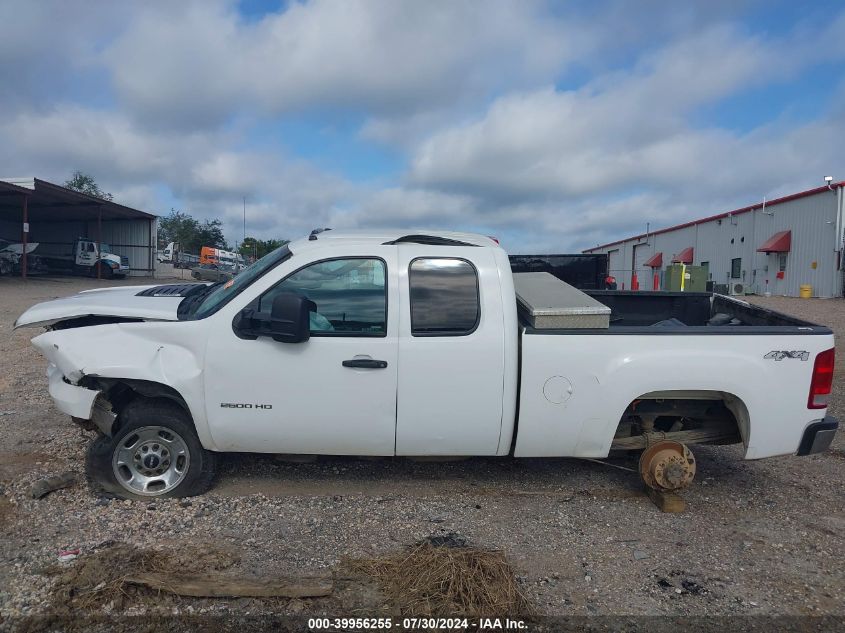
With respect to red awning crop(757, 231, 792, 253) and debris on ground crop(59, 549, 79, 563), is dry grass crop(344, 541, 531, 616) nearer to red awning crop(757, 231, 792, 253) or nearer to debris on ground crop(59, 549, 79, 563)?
debris on ground crop(59, 549, 79, 563)

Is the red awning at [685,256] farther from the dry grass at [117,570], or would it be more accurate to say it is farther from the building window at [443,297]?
the dry grass at [117,570]

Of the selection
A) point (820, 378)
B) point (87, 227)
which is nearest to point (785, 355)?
point (820, 378)

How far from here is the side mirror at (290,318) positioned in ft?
12.7

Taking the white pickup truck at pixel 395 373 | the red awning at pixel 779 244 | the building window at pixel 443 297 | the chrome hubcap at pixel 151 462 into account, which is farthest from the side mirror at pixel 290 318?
the red awning at pixel 779 244

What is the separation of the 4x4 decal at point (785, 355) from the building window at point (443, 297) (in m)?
1.98

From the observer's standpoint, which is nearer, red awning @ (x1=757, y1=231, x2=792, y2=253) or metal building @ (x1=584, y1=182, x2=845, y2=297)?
metal building @ (x1=584, y1=182, x2=845, y2=297)

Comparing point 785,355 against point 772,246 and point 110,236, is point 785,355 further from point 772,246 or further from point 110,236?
point 110,236

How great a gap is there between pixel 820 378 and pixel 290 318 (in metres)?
3.56

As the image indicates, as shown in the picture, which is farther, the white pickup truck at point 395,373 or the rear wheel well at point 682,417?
the rear wheel well at point 682,417

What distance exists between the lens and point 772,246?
31047 millimetres

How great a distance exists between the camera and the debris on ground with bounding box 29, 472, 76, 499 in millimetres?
4316

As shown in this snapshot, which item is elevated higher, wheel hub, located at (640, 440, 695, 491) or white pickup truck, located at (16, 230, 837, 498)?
white pickup truck, located at (16, 230, 837, 498)

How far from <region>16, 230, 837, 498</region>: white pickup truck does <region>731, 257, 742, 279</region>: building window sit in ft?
116

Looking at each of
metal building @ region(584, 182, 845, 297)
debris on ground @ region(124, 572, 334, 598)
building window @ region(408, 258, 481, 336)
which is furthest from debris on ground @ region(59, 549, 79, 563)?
metal building @ region(584, 182, 845, 297)
